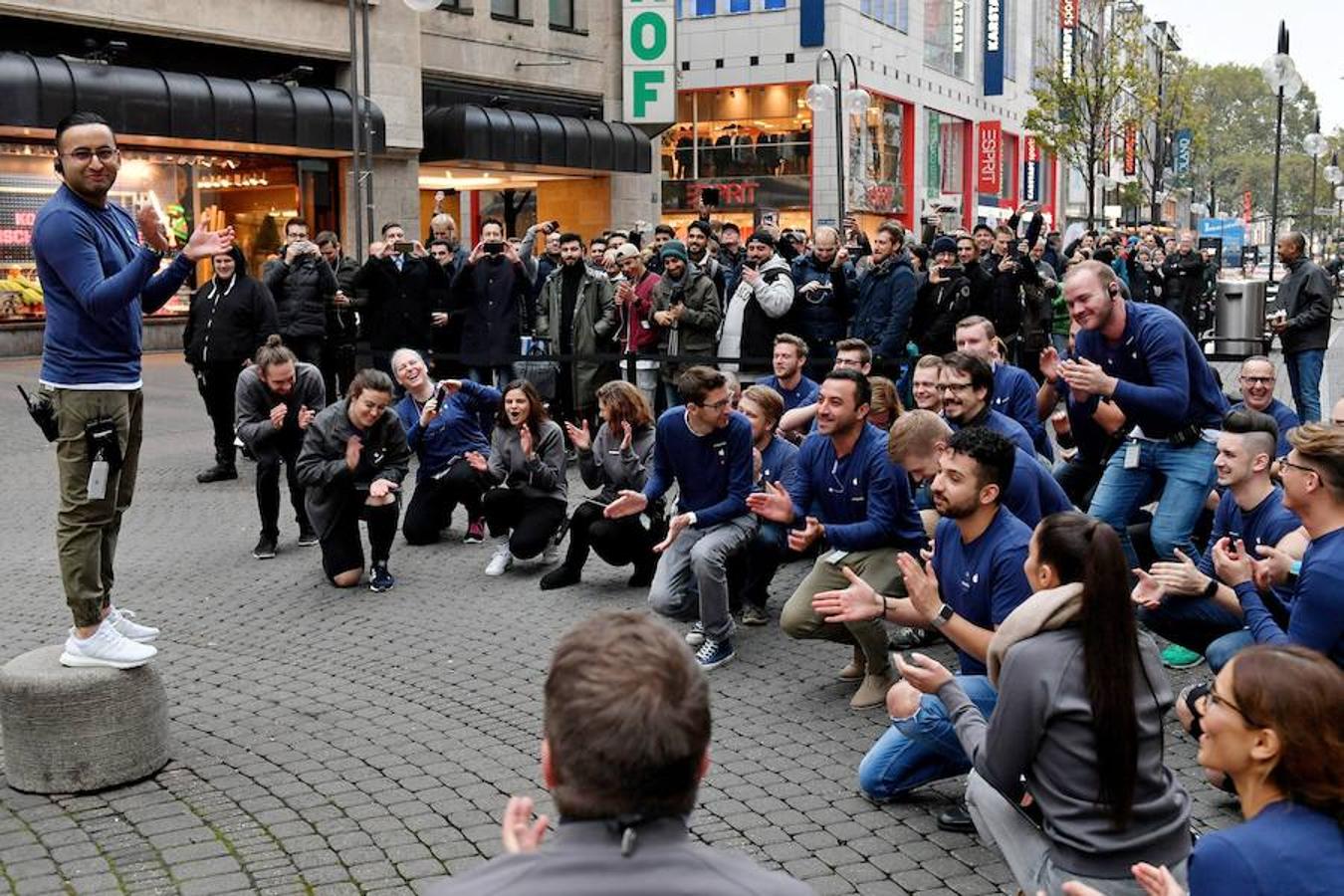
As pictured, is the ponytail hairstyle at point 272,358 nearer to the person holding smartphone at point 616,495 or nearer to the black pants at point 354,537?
the black pants at point 354,537

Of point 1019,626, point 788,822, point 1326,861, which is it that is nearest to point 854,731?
point 788,822

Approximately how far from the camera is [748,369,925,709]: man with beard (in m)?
6.98

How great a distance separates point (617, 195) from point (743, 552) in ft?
85.7

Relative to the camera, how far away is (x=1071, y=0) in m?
63.9

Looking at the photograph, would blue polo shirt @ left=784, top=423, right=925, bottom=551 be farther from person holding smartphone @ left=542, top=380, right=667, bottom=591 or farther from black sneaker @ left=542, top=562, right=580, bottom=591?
black sneaker @ left=542, top=562, right=580, bottom=591

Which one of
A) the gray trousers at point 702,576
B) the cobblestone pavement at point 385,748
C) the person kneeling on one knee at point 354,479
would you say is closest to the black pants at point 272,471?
the cobblestone pavement at point 385,748

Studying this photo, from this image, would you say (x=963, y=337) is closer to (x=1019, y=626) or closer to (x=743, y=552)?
(x=743, y=552)

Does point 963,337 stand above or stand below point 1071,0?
below

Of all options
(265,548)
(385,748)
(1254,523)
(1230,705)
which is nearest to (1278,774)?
(1230,705)

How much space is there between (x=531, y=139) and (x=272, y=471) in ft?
67.9

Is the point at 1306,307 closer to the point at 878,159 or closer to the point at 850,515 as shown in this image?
the point at 850,515

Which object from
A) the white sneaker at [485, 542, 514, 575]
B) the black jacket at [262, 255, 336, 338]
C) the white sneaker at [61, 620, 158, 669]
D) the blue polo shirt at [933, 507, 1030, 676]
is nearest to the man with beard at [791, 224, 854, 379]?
the white sneaker at [485, 542, 514, 575]

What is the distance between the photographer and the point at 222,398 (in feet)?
44.4

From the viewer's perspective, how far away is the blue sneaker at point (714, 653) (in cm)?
766
